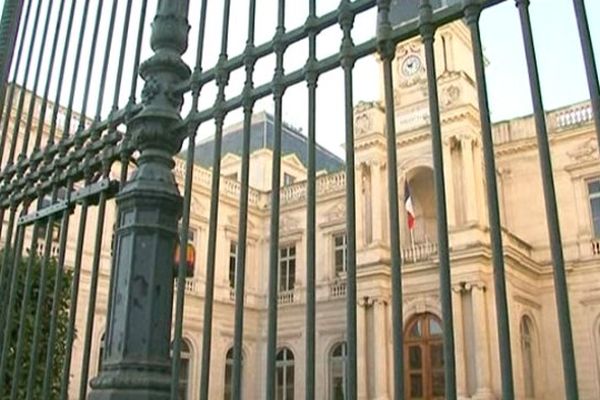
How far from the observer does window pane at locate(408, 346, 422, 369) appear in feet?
46.2

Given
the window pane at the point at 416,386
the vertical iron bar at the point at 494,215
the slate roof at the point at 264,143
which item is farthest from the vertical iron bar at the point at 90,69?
the slate roof at the point at 264,143

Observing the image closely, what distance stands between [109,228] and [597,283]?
30.9ft

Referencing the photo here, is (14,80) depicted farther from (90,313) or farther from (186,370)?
(186,370)

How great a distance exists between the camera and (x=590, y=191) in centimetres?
1436

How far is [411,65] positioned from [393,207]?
13767 mm

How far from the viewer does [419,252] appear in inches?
557

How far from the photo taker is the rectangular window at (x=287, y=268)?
17.6 metres

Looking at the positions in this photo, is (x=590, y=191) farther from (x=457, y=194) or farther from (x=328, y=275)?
(x=328, y=275)

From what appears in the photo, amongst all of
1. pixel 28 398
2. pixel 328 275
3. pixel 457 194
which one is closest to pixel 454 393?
pixel 28 398

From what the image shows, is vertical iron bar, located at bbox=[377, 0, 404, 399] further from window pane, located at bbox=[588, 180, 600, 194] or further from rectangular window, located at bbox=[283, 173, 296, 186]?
rectangular window, located at bbox=[283, 173, 296, 186]

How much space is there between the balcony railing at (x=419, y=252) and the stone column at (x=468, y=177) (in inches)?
38.0

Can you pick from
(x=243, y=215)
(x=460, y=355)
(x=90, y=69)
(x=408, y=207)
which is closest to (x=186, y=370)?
(x=408, y=207)

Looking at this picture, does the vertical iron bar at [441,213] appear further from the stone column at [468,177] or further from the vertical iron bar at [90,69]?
the stone column at [468,177]

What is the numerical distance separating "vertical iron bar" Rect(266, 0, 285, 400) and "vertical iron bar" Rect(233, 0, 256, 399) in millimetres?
78
